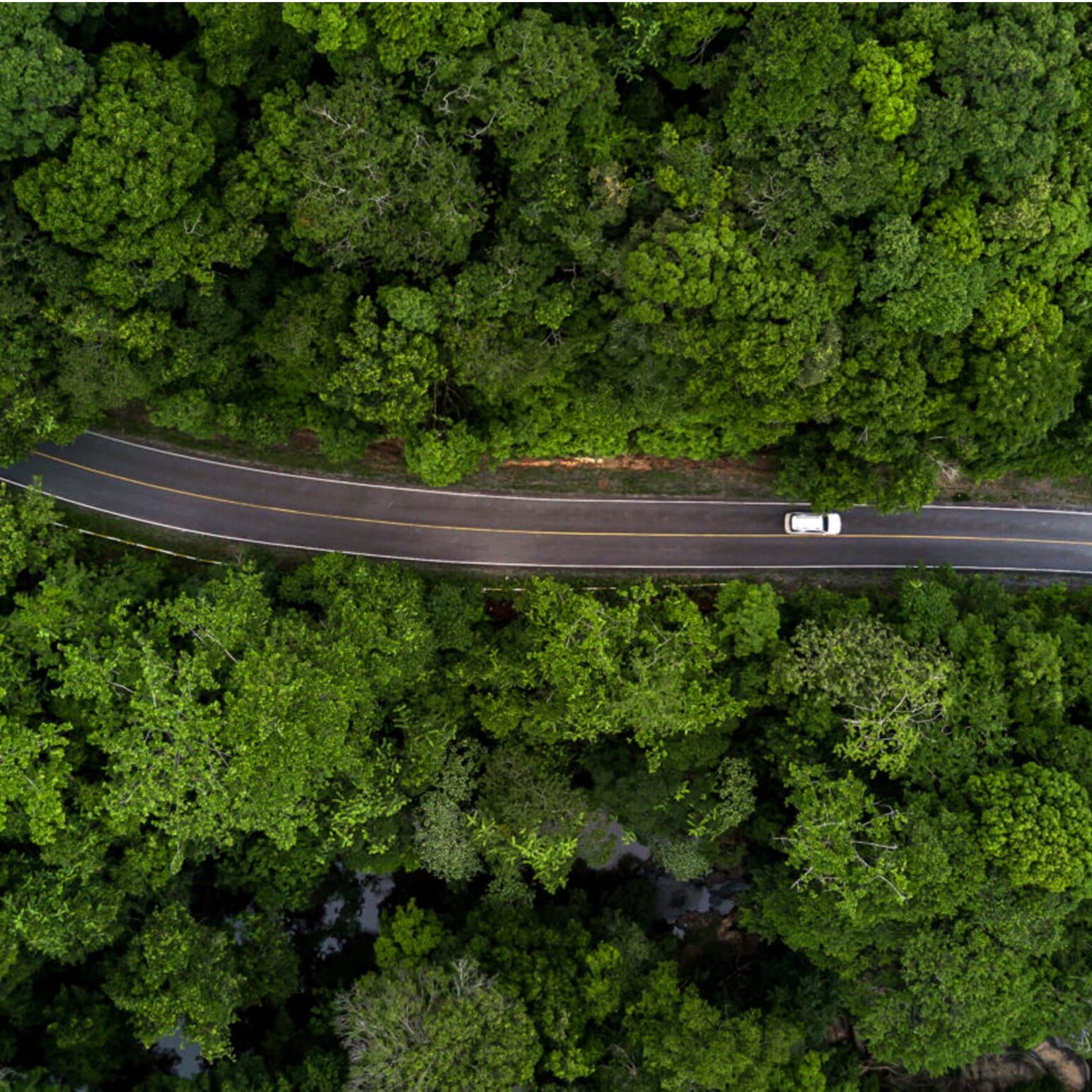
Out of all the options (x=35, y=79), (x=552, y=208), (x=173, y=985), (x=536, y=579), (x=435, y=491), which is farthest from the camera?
(x=435, y=491)

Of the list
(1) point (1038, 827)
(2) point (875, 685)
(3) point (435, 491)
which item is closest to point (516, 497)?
(3) point (435, 491)

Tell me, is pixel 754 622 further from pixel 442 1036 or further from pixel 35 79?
pixel 35 79

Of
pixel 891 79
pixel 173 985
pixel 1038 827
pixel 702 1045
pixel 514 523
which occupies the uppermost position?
pixel 891 79

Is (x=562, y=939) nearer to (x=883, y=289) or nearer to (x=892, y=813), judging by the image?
(x=892, y=813)

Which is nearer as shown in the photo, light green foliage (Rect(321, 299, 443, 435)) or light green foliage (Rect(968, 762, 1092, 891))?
light green foliage (Rect(321, 299, 443, 435))

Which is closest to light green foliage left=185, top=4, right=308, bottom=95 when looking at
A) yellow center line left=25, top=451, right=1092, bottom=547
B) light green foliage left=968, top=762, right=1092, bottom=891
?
yellow center line left=25, top=451, right=1092, bottom=547

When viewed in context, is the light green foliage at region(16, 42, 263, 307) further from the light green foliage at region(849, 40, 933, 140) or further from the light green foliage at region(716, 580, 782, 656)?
the light green foliage at region(716, 580, 782, 656)

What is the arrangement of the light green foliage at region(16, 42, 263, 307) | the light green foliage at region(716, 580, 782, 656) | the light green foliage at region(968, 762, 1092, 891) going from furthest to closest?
1. the light green foliage at region(716, 580, 782, 656)
2. the light green foliage at region(968, 762, 1092, 891)
3. the light green foliage at region(16, 42, 263, 307)
